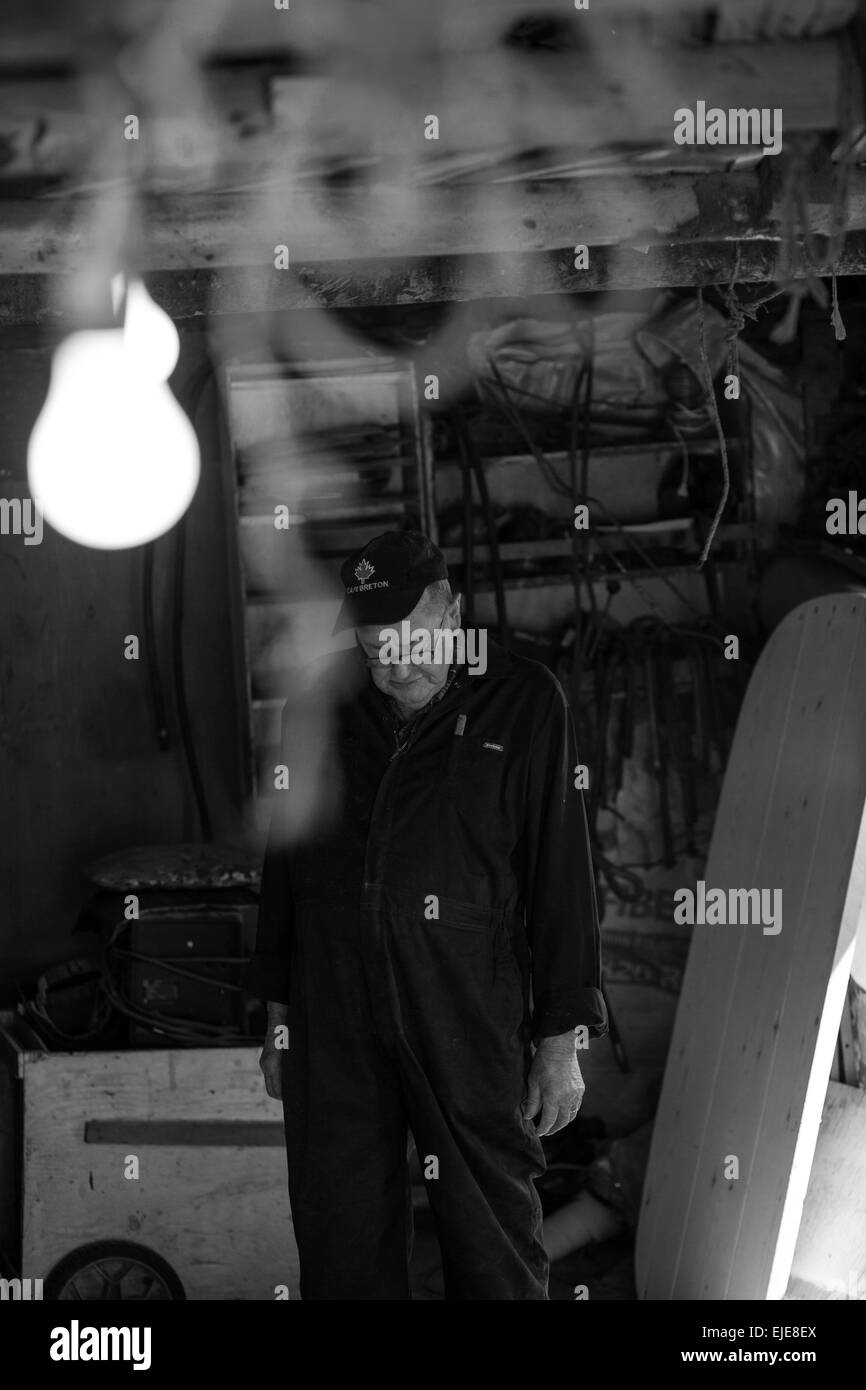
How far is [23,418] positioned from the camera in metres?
4.71

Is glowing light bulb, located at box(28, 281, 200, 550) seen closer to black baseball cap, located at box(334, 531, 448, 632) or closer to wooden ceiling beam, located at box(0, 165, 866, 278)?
wooden ceiling beam, located at box(0, 165, 866, 278)

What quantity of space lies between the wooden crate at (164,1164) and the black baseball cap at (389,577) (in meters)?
1.52

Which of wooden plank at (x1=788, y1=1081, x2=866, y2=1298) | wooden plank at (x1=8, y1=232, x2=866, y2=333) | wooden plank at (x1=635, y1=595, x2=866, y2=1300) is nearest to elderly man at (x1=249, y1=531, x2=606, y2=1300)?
wooden plank at (x1=8, y1=232, x2=866, y2=333)

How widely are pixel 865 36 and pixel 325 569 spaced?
324 centimetres

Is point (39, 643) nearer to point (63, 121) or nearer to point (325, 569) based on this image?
point (325, 569)

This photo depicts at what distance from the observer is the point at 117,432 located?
3004 mm

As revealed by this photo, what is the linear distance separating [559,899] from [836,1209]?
127cm

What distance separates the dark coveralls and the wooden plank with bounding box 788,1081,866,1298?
0.88 metres

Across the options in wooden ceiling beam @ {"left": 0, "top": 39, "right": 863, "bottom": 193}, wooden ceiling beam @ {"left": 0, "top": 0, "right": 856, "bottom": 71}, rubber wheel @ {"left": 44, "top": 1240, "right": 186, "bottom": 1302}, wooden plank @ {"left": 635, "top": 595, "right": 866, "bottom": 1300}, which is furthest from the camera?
rubber wheel @ {"left": 44, "top": 1240, "right": 186, "bottom": 1302}

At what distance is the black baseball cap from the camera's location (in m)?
2.75

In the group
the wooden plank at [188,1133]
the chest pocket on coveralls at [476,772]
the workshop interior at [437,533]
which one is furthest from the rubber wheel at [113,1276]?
the chest pocket on coveralls at [476,772]

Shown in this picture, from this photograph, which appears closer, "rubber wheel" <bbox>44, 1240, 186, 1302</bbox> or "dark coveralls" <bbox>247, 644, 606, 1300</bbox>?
"dark coveralls" <bbox>247, 644, 606, 1300</bbox>

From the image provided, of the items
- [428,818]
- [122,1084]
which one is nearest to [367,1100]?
[428,818]
